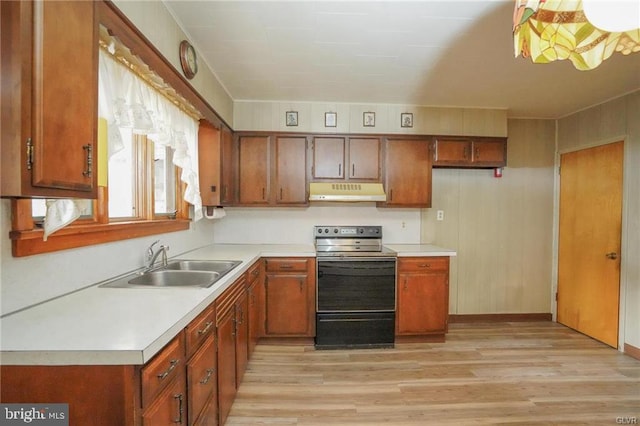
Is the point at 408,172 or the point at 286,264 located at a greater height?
the point at 408,172

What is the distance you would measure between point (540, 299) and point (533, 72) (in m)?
2.72

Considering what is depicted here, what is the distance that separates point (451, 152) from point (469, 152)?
211 mm

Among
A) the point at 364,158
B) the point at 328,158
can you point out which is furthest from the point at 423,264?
the point at 328,158

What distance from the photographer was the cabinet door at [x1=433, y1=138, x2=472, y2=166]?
3.29m

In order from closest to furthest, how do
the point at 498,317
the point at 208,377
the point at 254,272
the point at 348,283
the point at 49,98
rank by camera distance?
the point at 49,98 < the point at 208,377 < the point at 254,272 < the point at 348,283 < the point at 498,317

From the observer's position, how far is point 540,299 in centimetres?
366

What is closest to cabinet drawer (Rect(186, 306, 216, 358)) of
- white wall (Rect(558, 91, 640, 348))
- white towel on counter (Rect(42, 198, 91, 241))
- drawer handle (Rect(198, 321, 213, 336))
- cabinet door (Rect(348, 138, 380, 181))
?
drawer handle (Rect(198, 321, 213, 336))

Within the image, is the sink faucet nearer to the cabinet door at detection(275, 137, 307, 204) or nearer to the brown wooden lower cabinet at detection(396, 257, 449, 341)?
the cabinet door at detection(275, 137, 307, 204)

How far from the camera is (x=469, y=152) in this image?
3309mm

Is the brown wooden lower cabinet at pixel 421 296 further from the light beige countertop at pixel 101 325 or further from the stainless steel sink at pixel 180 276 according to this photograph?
the light beige countertop at pixel 101 325

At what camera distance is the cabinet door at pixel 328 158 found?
322 cm

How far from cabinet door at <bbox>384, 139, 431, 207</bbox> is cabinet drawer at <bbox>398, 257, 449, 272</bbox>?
637 millimetres

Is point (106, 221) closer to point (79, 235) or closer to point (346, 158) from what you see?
point (79, 235)

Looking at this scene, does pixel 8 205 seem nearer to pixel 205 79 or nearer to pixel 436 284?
pixel 205 79
